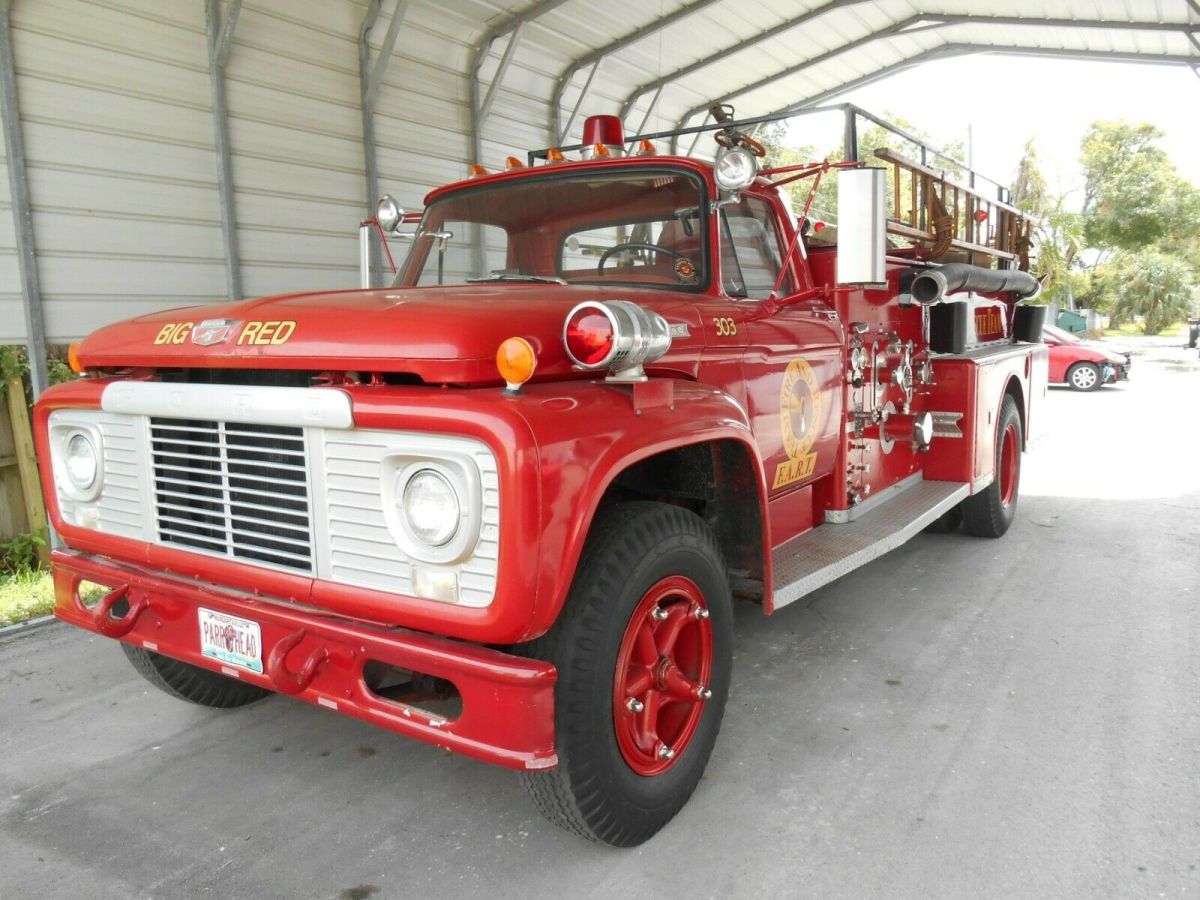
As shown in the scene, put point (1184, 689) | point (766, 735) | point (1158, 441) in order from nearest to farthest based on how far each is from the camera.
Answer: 1. point (766, 735)
2. point (1184, 689)
3. point (1158, 441)

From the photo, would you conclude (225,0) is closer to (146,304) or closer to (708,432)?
(146,304)

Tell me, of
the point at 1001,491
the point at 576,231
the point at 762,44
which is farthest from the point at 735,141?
the point at 762,44

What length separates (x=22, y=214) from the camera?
17.6 ft

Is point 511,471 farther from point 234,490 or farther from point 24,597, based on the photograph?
point 24,597

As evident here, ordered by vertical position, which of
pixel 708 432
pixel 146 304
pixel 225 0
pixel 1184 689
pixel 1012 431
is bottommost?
pixel 1184 689

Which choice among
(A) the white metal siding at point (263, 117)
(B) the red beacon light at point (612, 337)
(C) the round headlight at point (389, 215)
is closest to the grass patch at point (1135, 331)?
(A) the white metal siding at point (263, 117)

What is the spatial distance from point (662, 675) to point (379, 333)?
4.18ft

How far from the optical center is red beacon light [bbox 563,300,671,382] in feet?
7.66

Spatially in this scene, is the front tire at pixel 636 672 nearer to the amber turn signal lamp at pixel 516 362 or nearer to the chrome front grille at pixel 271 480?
the chrome front grille at pixel 271 480

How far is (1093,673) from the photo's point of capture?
4.00m

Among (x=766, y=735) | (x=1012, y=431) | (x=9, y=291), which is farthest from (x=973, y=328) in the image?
(x=9, y=291)

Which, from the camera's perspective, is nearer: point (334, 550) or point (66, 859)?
point (334, 550)

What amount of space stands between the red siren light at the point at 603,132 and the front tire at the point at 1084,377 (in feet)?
50.4

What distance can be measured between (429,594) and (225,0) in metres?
5.80
